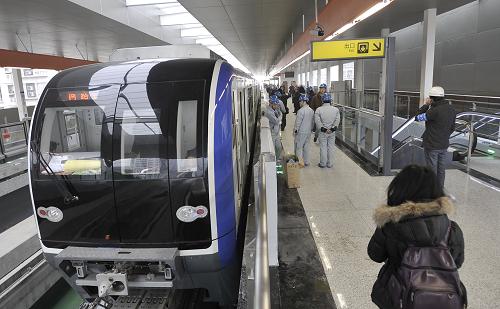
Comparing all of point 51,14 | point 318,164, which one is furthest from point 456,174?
point 51,14

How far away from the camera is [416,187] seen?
188 centimetres

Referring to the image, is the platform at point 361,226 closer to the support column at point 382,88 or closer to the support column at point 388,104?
the support column at point 388,104

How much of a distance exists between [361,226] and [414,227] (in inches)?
114

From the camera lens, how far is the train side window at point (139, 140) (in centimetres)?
303

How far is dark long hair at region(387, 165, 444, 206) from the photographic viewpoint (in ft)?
6.19

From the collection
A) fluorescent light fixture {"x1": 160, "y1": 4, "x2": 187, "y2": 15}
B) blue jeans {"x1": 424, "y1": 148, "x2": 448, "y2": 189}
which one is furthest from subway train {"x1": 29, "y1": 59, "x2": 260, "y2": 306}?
fluorescent light fixture {"x1": 160, "y1": 4, "x2": 187, "y2": 15}

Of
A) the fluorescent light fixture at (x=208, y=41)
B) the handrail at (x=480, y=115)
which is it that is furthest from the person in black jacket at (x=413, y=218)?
the fluorescent light fixture at (x=208, y=41)

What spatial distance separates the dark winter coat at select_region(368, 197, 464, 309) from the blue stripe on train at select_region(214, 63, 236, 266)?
136cm

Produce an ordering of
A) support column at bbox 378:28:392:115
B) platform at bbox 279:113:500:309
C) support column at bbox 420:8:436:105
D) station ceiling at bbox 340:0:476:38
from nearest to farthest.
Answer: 1. platform at bbox 279:113:500:309
2. support column at bbox 378:28:392:115
3. station ceiling at bbox 340:0:476:38
4. support column at bbox 420:8:436:105

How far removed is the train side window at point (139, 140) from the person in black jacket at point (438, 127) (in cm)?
395

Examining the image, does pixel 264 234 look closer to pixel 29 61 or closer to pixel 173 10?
pixel 29 61

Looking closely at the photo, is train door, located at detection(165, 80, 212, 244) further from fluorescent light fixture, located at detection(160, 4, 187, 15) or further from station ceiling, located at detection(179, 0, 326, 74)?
fluorescent light fixture, located at detection(160, 4, 187, 15)

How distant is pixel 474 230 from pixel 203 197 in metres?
3.48

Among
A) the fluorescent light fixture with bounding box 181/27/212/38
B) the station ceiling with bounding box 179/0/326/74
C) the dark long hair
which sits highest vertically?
the fluorescent light fixture with bounding box 181/27/212/38
